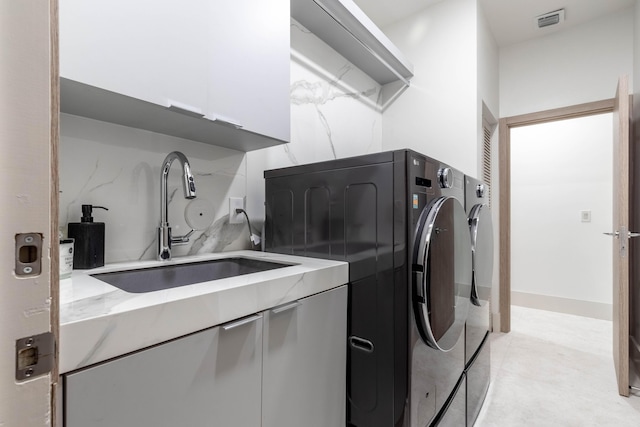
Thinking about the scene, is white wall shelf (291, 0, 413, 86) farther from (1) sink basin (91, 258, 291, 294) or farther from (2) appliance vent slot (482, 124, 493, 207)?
(1) sink basin (91, 258, 291, 294)

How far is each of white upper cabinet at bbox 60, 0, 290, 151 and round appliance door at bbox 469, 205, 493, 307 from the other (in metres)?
1.14

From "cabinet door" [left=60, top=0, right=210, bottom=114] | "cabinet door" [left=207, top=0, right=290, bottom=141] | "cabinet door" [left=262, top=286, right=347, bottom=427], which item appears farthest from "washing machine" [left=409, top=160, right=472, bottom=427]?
"cabinet door" [left=60, top=0, right=210, bottom=114]

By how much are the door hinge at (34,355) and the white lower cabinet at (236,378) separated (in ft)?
0.65

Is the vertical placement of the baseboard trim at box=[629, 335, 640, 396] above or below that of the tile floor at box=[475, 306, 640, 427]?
above

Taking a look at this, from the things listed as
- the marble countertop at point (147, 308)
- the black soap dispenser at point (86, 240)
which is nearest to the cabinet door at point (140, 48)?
the black soap dispenser at point (86, 240)

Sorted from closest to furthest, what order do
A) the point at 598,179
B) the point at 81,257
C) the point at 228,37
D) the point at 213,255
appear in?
the point at 81,257, the point at 228,37, the point at 213,255, the point at 598,179

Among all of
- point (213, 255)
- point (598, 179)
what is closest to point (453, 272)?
point (213, 255)

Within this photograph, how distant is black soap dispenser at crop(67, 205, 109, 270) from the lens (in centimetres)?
104

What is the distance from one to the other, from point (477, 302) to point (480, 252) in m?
0.28

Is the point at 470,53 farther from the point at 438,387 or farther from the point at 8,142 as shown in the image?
the point at 8,142

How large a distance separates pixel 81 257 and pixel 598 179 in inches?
193

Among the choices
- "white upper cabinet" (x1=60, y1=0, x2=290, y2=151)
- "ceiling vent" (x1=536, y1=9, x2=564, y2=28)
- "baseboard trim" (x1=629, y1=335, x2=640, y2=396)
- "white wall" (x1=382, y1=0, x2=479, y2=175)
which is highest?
"ceiling vent" (x1=536, y1=9, x2=564, y2=28)

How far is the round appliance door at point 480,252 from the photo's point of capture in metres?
1.66

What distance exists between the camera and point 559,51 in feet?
9.63
